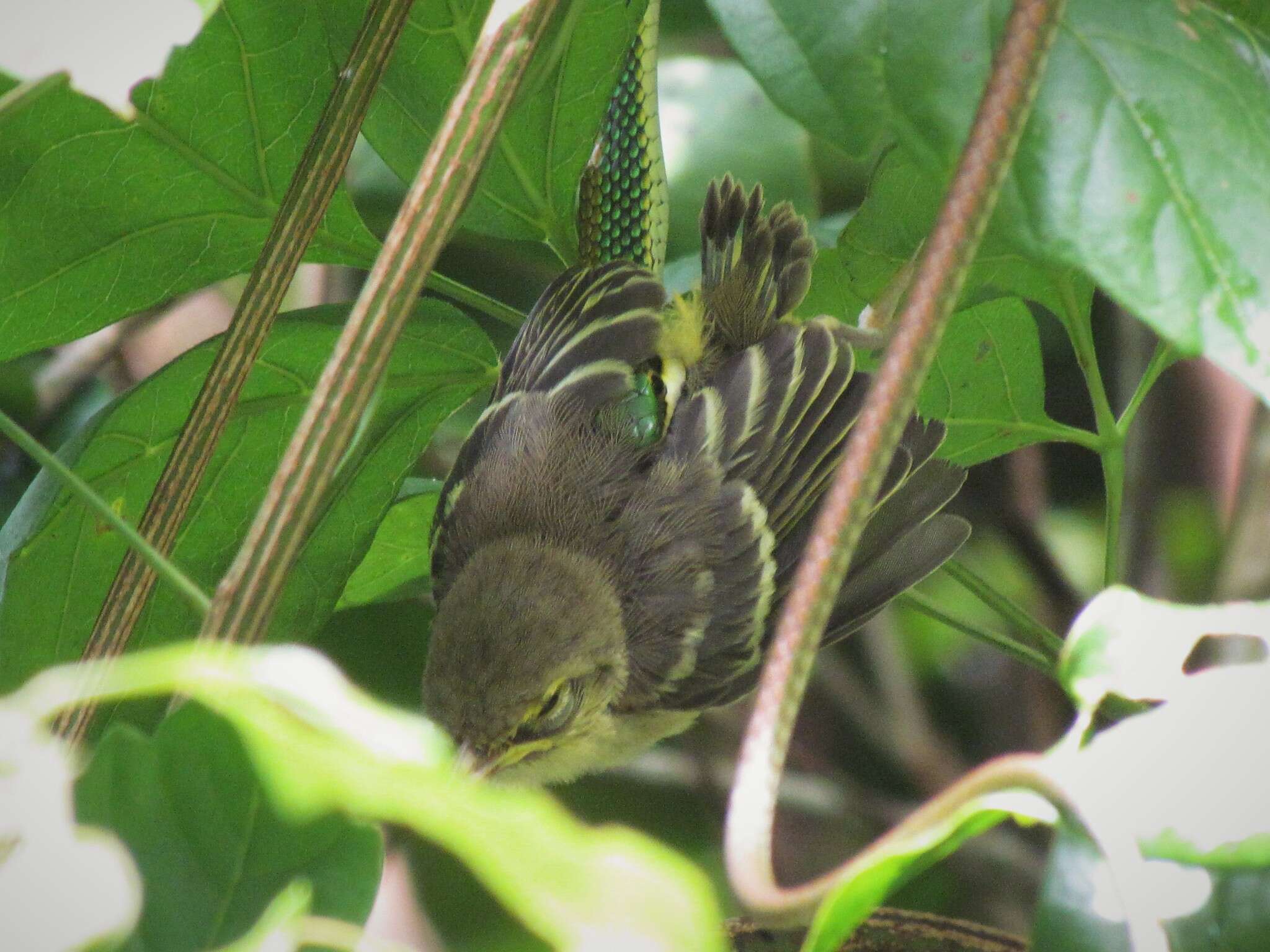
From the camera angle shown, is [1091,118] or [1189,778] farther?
[1091,118]

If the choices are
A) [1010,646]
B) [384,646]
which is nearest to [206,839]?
[1010,646]

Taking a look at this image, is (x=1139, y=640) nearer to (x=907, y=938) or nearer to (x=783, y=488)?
(x=907, y=938)

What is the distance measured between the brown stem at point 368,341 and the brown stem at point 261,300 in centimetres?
21

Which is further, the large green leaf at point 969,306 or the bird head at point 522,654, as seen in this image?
the bird head at point 522,654

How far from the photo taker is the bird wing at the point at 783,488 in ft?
4.10

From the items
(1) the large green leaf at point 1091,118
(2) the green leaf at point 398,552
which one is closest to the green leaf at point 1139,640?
(1) the large green leaf at point 1091,118

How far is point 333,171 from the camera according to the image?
2.73ft

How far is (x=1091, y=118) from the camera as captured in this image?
624mm

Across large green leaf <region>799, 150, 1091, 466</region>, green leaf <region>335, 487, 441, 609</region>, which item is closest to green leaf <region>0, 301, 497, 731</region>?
green leaf <region>335, 487, 441, 609</region>

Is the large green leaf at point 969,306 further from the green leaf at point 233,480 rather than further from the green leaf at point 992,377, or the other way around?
the green leaf at point 233,480

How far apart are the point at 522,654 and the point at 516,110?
58 cm

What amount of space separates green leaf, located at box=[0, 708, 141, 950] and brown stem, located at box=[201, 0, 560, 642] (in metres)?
0.15

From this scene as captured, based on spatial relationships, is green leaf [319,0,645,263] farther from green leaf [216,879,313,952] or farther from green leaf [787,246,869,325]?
green leaf [216,879,313,952]

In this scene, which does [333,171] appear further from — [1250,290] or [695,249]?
[695,249]
